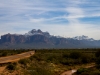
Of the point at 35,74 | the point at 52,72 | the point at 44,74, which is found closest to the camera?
the point at 35,74

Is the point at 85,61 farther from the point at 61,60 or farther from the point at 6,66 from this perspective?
the point at 6,66

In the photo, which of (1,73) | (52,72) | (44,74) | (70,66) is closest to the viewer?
(1,73)

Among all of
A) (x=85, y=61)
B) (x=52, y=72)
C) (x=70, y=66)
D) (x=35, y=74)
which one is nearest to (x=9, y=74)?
(x=35, y=74)

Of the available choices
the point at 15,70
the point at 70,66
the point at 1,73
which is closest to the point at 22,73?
the point at 15,70

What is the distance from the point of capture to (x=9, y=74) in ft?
119

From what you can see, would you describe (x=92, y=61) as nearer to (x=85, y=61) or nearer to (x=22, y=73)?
(x=85, y=61)

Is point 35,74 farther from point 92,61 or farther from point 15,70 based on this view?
point 92,61

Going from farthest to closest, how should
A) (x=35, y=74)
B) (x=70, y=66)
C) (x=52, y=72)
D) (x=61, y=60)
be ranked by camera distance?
(x=61, y=60) → (x=70, y=66) → (x=52, y=72) → (x=35, y=74)

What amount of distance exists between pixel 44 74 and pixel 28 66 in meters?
3.25

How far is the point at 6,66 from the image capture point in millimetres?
39125

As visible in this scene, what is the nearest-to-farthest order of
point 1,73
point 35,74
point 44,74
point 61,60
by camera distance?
point 1,73
point 35,74
point 44,74
point 61,60

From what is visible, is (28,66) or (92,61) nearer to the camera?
(28,66)

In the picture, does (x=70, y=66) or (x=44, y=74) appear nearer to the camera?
(x=44, y=74)

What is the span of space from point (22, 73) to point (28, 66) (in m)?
6.15
